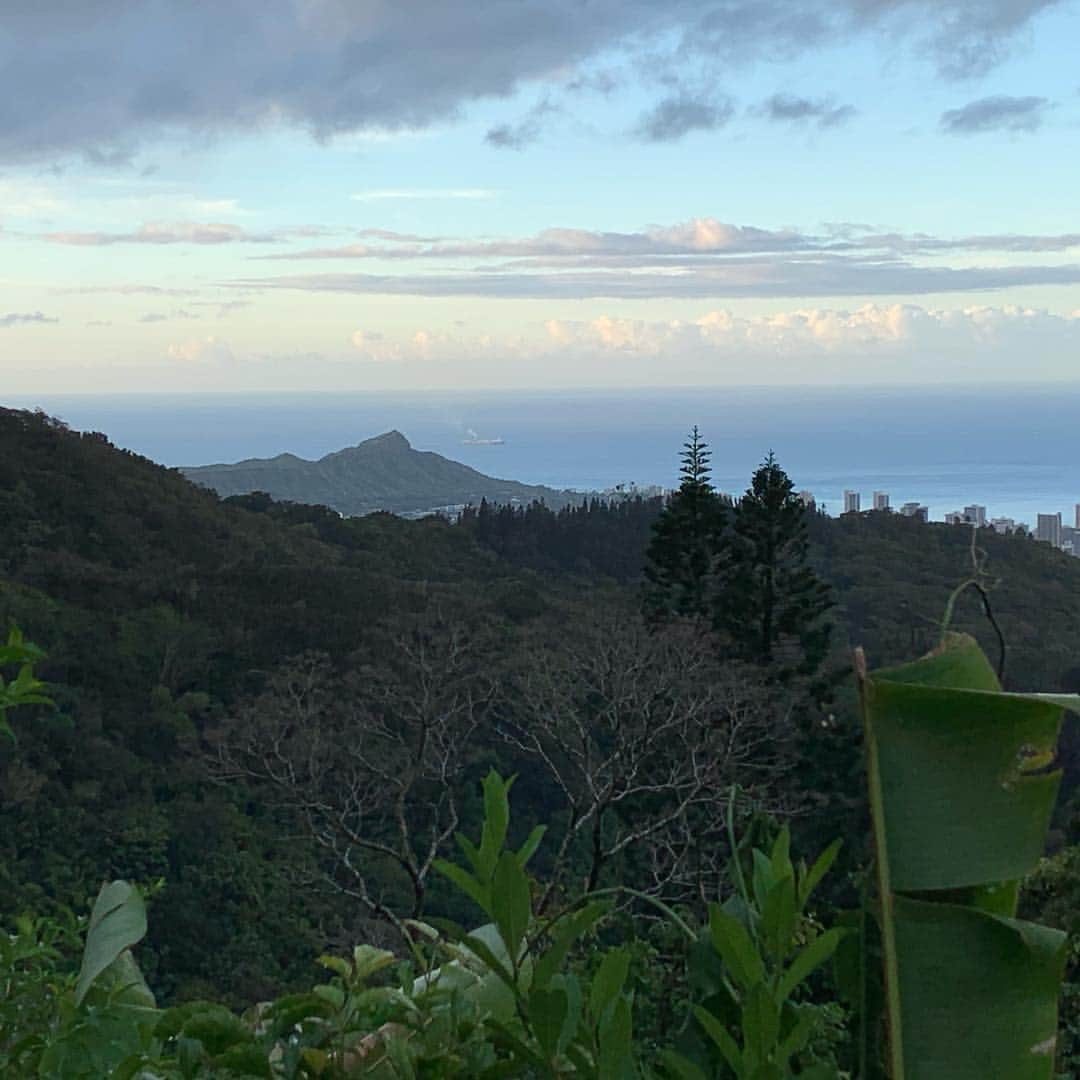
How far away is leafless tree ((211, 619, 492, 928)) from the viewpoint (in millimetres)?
10547

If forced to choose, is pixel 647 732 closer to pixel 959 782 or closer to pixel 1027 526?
pixel 959 782

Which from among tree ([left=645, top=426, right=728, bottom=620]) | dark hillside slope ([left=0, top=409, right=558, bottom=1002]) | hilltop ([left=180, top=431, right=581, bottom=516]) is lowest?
dark hillside slope ([left=0, top=409, right=558, bottom=1002])

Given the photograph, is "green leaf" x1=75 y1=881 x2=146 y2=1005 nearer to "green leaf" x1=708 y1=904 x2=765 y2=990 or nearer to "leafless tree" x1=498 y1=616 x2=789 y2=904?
"green leaf" x1=708 y1=904 x2=765 y2=990

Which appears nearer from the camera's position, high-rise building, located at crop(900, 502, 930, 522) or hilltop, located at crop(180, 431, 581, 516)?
high-rise building, located at crop(900, 502, 930, 522)

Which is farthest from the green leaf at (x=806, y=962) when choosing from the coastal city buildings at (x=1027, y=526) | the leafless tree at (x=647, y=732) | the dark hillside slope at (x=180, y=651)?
the coastal city buildings at (x=1027, y=526)

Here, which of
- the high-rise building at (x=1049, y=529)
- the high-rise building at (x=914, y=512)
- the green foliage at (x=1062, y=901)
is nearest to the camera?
the green foliage at (x=1062, y=901)

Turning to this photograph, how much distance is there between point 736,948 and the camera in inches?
26.0

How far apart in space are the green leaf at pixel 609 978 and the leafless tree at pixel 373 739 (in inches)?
363

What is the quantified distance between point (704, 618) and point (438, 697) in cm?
368

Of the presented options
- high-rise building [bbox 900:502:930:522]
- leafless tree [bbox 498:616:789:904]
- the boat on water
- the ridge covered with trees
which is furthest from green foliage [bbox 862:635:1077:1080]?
the boat on water

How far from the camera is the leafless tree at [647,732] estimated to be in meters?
10.2

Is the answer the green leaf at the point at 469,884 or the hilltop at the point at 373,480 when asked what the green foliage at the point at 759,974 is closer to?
the green leaf at the point at 469,884

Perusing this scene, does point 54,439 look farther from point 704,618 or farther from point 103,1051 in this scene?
point 103,1051

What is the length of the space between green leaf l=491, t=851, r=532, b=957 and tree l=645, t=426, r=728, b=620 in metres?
13.6
